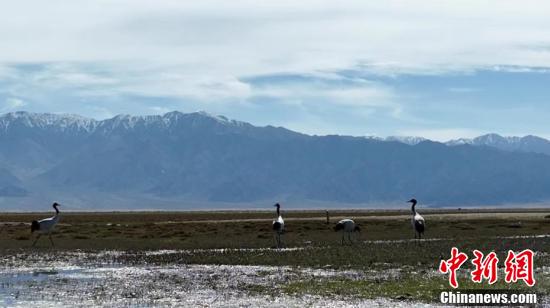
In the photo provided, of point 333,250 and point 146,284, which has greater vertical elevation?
point 333,250

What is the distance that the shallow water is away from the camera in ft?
82.4

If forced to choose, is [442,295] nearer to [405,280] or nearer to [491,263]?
[491,263]

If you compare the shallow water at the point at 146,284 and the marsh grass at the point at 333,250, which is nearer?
the shallow water at the point at 146,284

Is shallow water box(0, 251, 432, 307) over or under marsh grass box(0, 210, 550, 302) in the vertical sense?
under

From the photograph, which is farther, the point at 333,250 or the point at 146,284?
the point at 333,250

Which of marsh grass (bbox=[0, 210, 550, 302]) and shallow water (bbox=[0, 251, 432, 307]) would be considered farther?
marsh grass (bbox=[0, 210, 550, 302])

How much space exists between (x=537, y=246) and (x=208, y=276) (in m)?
19.9

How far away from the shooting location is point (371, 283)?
28500 mm

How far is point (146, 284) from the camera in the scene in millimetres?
29328

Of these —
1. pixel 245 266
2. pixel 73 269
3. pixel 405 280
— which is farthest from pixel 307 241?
pixel 405 280

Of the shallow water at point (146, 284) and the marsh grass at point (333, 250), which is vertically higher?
the marsh grass at point (333, 250)

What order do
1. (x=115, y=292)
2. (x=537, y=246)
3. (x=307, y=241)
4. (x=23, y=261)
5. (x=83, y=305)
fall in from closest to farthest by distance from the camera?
(x=83, y=305) < (x=115, y=292) < (x=23, y=261) < (x=537, y=246) < (x=307, y=241)

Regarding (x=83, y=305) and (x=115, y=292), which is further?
(x=115, y=292)

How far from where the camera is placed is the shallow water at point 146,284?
25125 millimetres
